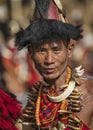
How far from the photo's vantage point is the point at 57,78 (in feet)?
17.9

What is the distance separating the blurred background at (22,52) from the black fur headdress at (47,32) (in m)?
4.14

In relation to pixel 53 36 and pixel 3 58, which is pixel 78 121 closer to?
pixel 53 36

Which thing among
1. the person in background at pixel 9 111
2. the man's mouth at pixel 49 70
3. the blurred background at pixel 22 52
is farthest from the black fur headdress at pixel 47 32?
the blurred background at pixel 22 52

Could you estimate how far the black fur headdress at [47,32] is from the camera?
17.5 feet

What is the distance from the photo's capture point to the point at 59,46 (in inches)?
212

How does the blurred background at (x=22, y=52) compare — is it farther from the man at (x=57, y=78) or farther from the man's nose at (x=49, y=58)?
the man's nose at (x=49, y=58)

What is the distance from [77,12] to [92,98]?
7.82 meters

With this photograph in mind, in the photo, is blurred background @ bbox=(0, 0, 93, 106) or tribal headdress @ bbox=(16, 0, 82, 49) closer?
tribal headdress @ bbox=(16, 0, 82, 49)

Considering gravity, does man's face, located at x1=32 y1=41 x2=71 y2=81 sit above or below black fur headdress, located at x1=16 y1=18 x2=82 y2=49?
below

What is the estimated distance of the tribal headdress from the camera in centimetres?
532

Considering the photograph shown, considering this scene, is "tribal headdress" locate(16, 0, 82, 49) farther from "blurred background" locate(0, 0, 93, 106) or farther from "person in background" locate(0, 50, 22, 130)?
"blurred background" locate(0, 0, 93, 106)

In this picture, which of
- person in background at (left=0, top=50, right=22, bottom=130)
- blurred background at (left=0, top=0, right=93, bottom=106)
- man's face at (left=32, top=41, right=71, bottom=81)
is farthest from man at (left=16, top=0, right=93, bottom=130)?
blurred background at (left=0, top=0, right=93, bottom=106)

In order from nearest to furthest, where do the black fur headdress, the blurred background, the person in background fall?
Result: the black fur headdress → the person in background → the blurred background

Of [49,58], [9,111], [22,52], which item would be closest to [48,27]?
[49,58]
